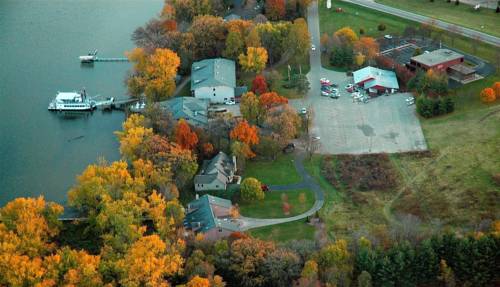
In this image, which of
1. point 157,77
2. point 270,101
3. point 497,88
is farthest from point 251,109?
point 497,88

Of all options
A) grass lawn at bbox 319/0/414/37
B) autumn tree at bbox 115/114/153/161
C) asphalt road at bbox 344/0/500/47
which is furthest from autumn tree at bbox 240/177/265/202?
asphalt road at bbox 344/0/500/47

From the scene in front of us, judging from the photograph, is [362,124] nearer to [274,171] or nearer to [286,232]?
[274,171]

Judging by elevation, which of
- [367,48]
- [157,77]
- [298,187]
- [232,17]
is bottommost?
[298,187]

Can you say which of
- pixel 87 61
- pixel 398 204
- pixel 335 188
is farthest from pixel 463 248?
pixel 87 61

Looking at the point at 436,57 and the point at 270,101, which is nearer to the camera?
the point at 270,101

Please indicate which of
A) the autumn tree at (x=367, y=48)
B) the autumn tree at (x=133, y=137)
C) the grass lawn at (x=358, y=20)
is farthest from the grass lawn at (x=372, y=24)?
the autumn tree at (x=133, y=137)
